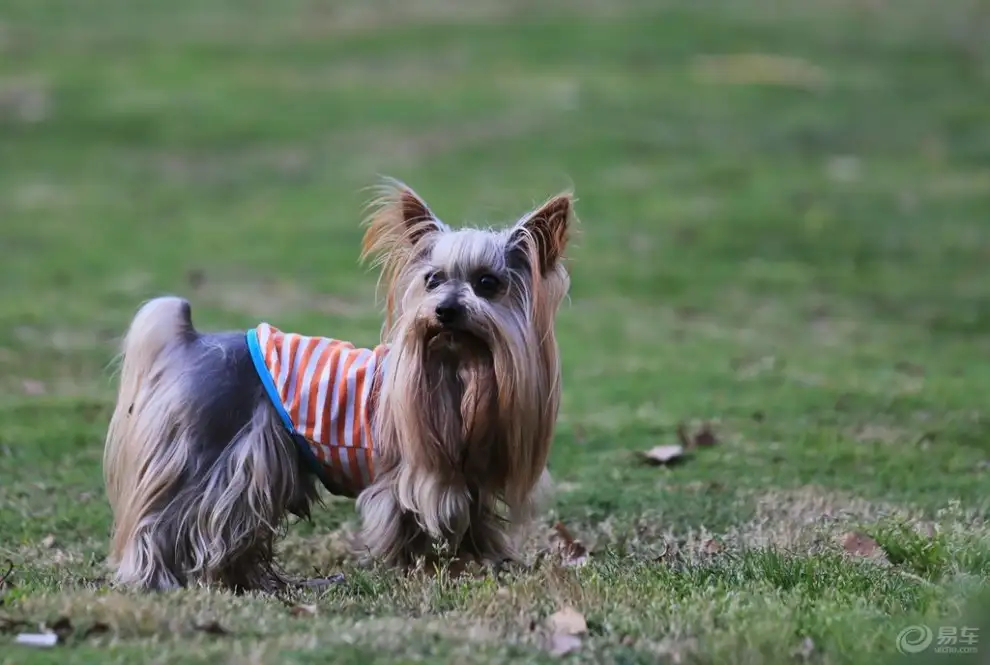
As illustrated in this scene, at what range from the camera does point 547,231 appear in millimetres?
5902

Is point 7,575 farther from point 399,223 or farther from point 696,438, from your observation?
point 696,438

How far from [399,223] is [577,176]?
41.3 ft

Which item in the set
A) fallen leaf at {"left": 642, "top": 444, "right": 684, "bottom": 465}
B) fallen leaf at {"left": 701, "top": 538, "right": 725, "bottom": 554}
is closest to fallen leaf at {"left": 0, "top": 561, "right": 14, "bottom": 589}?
fallen leaf at {"left": 701, "top": 538, "right": 725, "bottom": 554}

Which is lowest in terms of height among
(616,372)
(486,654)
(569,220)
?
(616,372)

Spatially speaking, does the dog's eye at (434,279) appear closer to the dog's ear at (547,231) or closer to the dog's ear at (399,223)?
the dog's ear at (399,223)

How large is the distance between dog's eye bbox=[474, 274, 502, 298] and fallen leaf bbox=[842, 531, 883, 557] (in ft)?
6.07

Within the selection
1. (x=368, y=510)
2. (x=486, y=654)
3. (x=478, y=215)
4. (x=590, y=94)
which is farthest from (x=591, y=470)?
(x=590, y=94)

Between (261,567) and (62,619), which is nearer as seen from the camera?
(62,619)

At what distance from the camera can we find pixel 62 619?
466 centimetres

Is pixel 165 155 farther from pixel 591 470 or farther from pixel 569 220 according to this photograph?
pixel 569 220

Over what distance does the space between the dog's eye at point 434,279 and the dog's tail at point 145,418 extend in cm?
105

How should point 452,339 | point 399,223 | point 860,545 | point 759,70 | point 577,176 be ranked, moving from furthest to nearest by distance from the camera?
point 759,70, point 577,176, point 860,545, point 399,223, point 452,339

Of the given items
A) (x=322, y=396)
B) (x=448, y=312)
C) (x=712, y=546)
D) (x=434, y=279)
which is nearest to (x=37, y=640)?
(x=322, y=396)

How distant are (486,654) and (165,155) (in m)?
16.4
